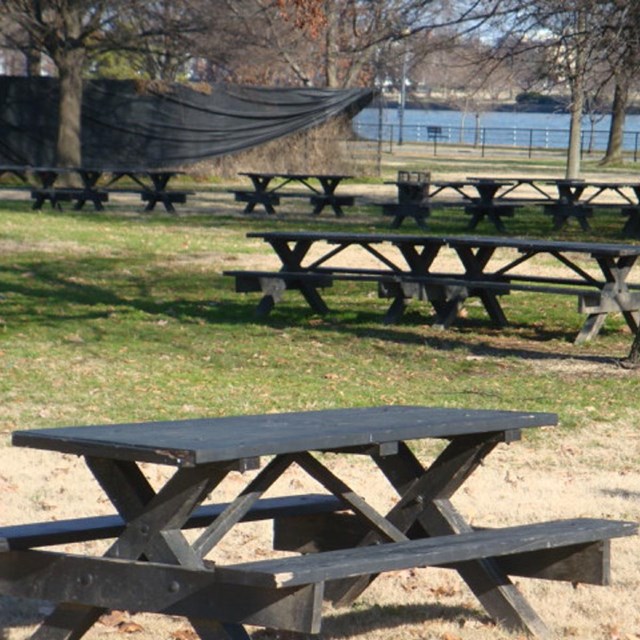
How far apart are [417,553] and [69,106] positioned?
27.1m

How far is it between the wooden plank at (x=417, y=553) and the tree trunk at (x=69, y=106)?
26060 millimetres

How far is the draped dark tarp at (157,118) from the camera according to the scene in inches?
1234

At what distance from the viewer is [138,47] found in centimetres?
2959

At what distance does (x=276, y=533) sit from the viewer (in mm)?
5059

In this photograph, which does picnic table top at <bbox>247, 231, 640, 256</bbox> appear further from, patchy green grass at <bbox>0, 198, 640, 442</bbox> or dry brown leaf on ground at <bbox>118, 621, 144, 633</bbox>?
dry brown leaf on ground at <bbox>118, 621, 144, 633</bbox>

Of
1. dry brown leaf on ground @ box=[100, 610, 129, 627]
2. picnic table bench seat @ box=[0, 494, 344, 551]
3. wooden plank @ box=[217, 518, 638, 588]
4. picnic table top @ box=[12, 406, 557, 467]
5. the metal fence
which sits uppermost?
picnic table top @ box=[12, 406, 557, 467]

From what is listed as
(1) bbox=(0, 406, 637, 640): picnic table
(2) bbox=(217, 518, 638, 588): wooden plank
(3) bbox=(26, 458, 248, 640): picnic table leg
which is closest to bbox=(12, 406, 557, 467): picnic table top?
(1) bbox=(0, 406, 637, 640): picnic table

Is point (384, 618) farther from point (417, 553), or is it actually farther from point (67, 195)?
point (67, 195)

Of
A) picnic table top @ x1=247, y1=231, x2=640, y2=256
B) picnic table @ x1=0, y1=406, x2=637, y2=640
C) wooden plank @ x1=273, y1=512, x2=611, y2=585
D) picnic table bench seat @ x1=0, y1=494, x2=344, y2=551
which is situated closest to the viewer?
picnic table @ x1=0, y1=406, x2=637, y2=640

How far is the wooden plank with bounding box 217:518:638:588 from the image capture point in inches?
143

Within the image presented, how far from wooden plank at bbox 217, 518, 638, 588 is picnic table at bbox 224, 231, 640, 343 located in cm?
683

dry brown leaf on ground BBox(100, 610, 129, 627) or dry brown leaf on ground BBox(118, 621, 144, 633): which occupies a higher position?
dry brown leaf on ground BBox(118, 621, 144, 633)

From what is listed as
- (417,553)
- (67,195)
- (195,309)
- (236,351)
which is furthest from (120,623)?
(67,195)

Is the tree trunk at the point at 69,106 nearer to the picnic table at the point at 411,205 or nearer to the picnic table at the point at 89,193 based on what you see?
the picnic table at the point at 89,193
